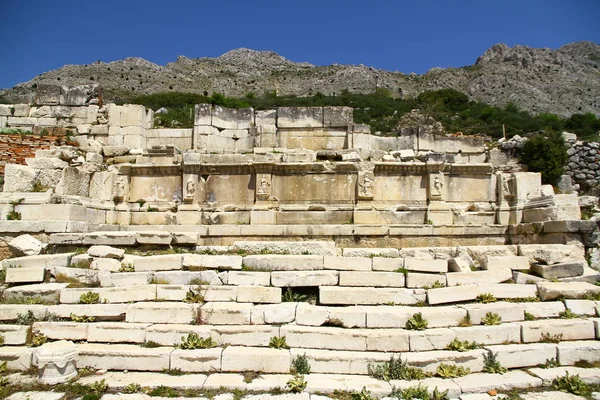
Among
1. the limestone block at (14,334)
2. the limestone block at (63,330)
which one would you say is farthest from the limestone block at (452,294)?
the limestone block at (14,334)

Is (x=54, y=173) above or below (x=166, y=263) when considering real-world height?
above

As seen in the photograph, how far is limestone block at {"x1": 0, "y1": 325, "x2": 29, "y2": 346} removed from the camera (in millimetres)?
5996

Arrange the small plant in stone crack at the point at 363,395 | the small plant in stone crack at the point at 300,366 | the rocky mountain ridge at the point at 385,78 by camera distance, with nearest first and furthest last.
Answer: the small plant in stone crack at the point at 363,395 → the small plant in stone crack at the point at 300,366 → the rocky mountain ridge at the point at 385,78

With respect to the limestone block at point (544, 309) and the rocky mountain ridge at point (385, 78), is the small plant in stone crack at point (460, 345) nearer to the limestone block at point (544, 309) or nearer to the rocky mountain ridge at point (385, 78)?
the limestone block at point (544, 309)

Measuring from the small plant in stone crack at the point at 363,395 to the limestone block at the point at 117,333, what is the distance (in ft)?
10.7

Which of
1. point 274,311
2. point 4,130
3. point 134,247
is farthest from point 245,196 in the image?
point 4,130

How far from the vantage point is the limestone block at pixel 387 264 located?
24.0ft

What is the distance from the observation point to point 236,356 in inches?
215

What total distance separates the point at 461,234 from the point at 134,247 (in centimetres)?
826

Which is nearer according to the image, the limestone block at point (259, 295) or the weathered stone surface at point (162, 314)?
the weathered stone surface at point (162, 314)

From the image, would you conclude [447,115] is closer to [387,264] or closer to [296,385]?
[387,264]

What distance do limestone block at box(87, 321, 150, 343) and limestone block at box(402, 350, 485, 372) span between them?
3.98 metres

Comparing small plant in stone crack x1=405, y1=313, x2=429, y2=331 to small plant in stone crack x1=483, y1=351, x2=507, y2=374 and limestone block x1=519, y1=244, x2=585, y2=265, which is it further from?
limestone block x1=519, y1=244, x2=585, y2=265

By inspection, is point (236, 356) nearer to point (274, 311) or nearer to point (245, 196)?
point (274, 311)
